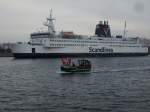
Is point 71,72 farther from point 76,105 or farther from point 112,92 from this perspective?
point 76,105

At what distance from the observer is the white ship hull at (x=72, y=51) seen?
10667 cm

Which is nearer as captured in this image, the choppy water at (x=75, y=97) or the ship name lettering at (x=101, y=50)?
the choppy water at (x=75, y=97)

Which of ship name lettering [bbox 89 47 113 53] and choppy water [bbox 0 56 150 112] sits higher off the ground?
choppy water [bbox 0 56 150 112]

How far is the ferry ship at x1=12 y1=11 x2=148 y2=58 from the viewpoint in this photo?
10794 cm

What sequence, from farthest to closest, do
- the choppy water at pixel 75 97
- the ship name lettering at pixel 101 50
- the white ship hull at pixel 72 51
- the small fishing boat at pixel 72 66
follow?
the ship name lettering at pixel 101 50, the white ship hull at pixel 72 51, the small fishing boat at pixel 72 66, the choppy water at pixel 75 97

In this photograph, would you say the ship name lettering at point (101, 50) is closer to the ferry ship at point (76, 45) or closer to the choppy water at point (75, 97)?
the ferry ship at point (76, 45)

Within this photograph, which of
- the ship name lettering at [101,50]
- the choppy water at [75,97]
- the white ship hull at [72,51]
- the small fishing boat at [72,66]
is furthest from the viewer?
the ship name lettering at [101,50]

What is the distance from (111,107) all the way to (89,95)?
18.3ft

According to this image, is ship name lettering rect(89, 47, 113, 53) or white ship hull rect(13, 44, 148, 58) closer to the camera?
white ship hull rect(13, 44, 148, 58)

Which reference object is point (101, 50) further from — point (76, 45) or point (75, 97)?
point (75, 97)

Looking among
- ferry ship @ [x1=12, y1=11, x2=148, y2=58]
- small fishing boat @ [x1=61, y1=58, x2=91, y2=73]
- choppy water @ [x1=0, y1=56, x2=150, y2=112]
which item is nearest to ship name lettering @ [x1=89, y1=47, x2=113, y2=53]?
ferry ship @ [x1=12, y1=11, x2=148, y2=58]

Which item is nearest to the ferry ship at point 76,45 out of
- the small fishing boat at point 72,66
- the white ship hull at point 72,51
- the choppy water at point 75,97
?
the white ship hull at point 72,51

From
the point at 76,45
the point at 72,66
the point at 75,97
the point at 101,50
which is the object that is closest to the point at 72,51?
the point at 76,45

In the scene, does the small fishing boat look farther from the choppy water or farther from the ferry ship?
the ferry ship
